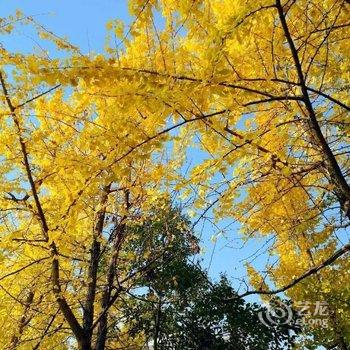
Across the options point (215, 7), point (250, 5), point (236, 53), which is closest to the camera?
point (250, 5)

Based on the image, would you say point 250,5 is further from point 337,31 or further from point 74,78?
point 337,31

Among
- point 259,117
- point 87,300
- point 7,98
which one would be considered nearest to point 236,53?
point 259,117

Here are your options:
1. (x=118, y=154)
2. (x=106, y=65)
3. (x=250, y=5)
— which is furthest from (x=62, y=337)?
(x=250, y=5)

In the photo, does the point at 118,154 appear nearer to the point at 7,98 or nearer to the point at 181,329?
the point at 7,98

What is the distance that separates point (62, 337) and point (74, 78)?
5.10m

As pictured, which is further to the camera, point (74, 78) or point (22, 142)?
point (22, 142)

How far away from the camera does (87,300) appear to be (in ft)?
13.4

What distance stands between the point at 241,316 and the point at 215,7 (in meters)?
6.66

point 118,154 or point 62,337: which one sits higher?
point 62,337

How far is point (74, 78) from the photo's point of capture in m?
1.79

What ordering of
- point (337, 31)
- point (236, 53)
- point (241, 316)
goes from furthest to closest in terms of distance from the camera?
point (241, 316)
point (236, 53)
point (337, 31)

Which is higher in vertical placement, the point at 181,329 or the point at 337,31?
the point at 181,329

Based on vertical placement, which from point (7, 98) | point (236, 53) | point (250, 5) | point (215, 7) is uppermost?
point (215, 7)

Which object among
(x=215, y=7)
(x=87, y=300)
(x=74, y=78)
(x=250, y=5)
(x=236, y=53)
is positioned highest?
(x=215, y=7)
